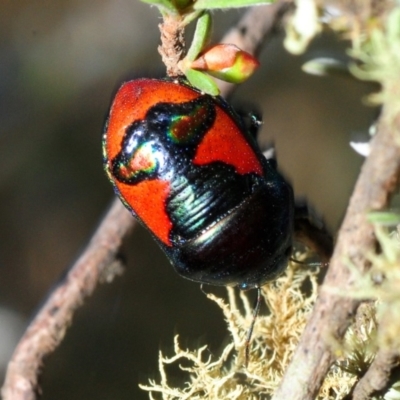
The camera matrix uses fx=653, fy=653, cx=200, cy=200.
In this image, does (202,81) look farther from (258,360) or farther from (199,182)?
(258,360)

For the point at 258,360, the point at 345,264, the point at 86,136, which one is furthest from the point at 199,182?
the point at 86,136

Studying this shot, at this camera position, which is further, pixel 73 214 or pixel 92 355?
pixel 73 214

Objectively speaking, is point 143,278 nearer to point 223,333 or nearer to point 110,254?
point 223,333

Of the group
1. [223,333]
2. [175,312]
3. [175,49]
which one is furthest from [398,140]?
[175,312]

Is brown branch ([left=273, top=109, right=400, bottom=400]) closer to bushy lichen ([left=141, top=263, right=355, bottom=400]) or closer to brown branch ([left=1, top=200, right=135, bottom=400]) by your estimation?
bushy lichen ([left=141, top=263, right=355, bottom=400])

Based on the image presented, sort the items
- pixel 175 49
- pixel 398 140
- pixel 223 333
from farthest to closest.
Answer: pixel 223 333 → pixel 175 49 → pixel 398 140
